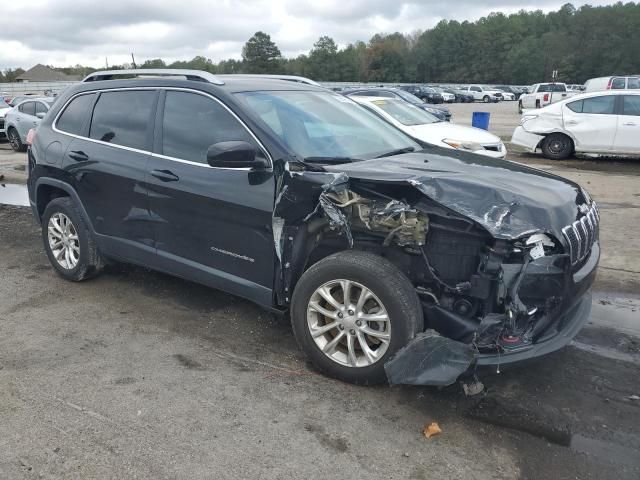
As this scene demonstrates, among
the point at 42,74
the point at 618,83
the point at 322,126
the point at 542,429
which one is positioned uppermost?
the point at 42,74

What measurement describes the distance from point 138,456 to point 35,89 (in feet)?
167

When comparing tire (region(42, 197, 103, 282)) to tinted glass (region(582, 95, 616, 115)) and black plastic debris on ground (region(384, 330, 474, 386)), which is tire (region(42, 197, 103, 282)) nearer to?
black plastic debris on ground (region(384, 330, 474, 386))

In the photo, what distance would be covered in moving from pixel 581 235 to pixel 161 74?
10.8 feet

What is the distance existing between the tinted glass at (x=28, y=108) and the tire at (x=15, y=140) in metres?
0.62

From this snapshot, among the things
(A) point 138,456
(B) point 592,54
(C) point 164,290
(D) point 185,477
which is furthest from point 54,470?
(B) point 592,54

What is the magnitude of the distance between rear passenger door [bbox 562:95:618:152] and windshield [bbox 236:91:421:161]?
9065mm

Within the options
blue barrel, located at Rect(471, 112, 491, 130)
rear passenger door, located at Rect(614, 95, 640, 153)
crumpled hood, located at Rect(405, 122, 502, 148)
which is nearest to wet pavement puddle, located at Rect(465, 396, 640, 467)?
crumpled hood, located at Rect(405, 122, 502, 148)

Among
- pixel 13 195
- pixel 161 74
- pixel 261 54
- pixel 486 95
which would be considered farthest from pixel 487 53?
pixel 161 74

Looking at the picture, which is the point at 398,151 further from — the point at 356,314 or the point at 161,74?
the point at 161,74

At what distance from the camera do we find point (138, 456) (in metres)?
2.84

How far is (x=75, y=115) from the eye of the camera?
507 centimetres

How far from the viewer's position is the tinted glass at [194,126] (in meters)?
3.93

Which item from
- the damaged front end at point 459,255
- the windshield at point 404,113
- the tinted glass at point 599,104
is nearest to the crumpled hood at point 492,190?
the damaged front end at point 459,255

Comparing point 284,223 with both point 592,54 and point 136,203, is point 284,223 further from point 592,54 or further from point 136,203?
point 592,54
